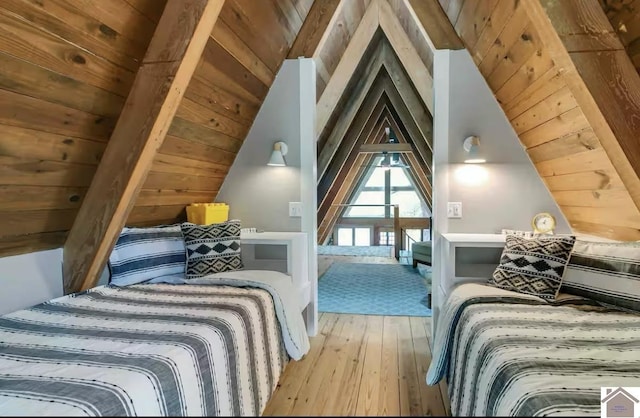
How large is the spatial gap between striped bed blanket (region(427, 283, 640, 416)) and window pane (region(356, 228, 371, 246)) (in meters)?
7.77

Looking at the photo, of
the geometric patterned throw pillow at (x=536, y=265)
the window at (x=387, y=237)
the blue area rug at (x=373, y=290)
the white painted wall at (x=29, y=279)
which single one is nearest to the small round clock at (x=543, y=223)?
the geometric patterned throw pillow at (x=536, y=265)

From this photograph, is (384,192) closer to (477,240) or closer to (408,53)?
(408,53)

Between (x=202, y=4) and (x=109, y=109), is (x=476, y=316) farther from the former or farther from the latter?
(x=109, y=109)

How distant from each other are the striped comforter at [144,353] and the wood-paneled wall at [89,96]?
0.53m

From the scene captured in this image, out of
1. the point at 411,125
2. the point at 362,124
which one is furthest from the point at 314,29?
the point at 362,124

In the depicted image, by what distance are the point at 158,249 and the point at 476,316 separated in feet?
5.99

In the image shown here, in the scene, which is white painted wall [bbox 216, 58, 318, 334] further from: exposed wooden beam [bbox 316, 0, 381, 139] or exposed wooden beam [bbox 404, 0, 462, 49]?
exposed wooden beam [bbox 404, 0, 462, 49]

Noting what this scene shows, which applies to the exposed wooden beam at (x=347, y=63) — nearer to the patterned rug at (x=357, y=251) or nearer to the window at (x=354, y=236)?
the patterned rug at (x=357, y=251)

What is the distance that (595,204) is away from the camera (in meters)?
2.13

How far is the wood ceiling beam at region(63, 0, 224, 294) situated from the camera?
1566 mm

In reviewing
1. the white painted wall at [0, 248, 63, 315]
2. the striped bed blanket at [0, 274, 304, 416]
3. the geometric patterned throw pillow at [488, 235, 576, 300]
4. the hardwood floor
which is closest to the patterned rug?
the hardwood floor

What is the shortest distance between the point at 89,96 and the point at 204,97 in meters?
0.73

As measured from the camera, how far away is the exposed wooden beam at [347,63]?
11.7 feet

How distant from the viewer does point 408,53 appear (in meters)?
3.44
